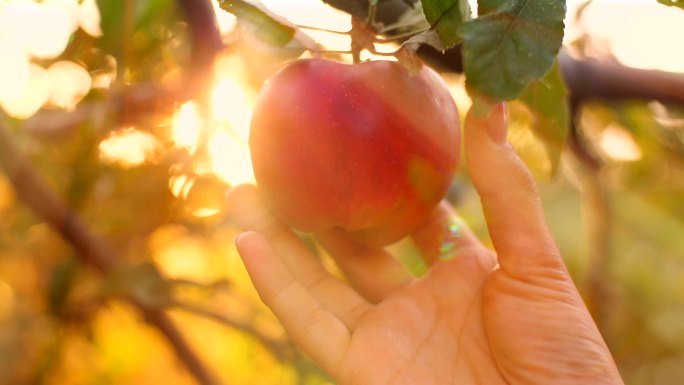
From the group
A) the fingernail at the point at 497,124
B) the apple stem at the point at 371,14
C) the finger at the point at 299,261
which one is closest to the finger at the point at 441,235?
the finger at the point at 299,261

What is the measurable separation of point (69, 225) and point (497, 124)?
747mm

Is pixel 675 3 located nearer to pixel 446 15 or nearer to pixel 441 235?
pixel 446 15

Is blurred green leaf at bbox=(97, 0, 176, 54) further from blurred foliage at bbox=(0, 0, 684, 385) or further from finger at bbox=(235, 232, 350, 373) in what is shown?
finger at bbox=(235, 232, 350, 373)

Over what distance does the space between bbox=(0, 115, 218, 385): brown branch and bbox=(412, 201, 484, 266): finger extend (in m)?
0.51

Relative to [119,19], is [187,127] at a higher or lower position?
lower

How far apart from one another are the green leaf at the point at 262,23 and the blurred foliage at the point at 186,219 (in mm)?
51

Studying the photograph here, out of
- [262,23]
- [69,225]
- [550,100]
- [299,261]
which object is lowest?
[69,225]

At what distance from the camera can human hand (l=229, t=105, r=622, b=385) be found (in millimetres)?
714

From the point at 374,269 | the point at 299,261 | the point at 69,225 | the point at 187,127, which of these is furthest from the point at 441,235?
the point at 69,225

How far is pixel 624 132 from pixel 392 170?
0.85 m

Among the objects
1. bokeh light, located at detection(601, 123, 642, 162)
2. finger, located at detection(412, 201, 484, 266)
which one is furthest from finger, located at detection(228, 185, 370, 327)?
bokeh light, located at detection(601, 123, 642, 162)

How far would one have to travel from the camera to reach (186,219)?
136cm

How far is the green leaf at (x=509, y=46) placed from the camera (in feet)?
1.60

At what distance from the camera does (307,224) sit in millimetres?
718
